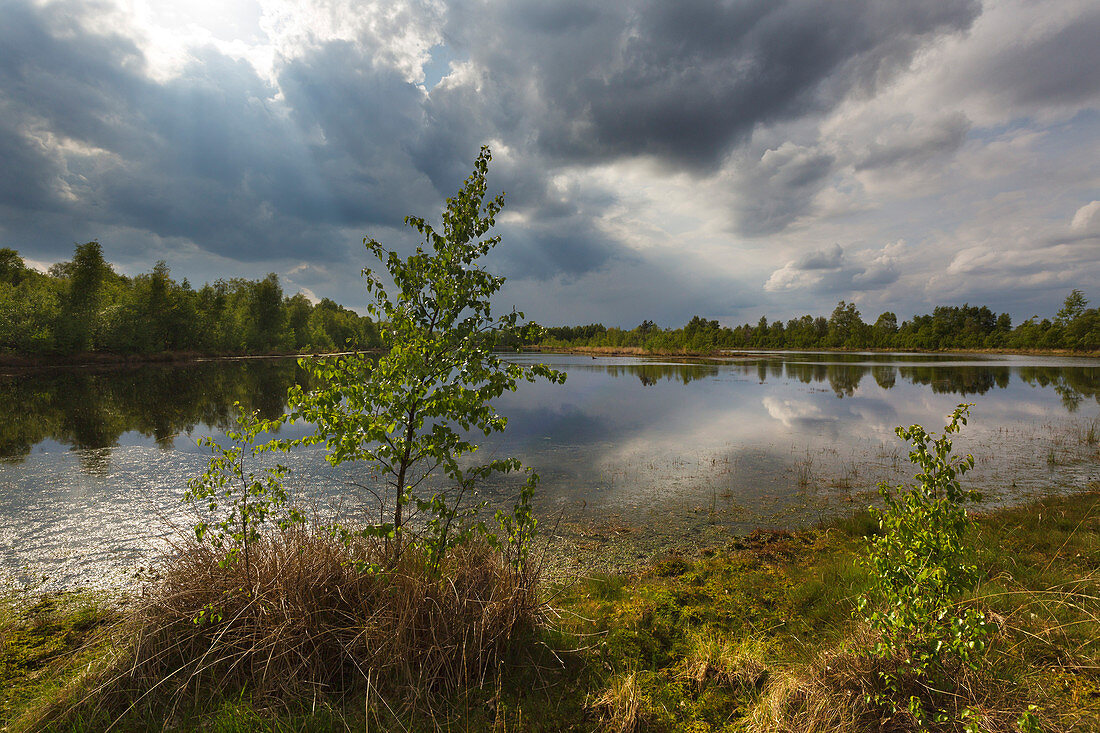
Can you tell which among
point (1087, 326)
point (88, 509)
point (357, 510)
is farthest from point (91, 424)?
point (1087, 326)

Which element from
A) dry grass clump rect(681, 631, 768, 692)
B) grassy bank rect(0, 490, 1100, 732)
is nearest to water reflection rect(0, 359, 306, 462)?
grassy bank rect(0, 490, 1100, 732)

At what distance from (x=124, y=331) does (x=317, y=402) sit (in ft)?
258

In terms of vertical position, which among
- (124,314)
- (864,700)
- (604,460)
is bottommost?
(604,460)

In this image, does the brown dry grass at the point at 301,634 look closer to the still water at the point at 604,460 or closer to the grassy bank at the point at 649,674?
the grassy bank at the point at 649,674

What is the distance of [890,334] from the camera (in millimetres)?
131375

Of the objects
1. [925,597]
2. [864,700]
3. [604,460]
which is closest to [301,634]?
[864,700]

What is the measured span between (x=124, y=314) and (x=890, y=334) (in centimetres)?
17484

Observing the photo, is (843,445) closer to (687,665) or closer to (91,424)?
(687,665)

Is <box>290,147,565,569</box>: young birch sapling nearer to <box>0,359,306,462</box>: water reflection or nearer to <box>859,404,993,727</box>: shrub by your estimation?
<box>859,404,993,727</box>: shrub

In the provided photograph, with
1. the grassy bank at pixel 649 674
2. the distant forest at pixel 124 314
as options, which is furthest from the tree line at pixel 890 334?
the grassy bank at pixel 649 674

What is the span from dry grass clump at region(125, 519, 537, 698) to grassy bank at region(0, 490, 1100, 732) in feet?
0.36

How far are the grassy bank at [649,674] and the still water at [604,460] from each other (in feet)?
5.80

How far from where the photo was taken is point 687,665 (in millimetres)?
4461

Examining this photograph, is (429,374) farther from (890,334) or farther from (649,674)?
(890,334)
